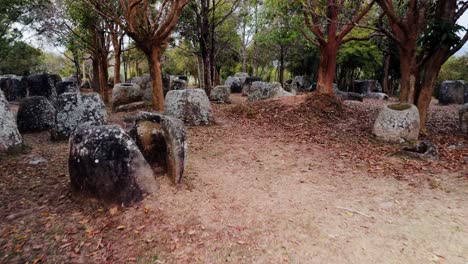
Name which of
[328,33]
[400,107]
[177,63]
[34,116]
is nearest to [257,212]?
[400,107]

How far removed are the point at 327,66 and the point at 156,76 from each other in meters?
5.38

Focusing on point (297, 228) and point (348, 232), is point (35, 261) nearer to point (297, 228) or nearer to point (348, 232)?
point (297, 228)

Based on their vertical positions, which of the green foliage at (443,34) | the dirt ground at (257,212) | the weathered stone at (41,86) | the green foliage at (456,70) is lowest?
the dirt ground at (257,212)

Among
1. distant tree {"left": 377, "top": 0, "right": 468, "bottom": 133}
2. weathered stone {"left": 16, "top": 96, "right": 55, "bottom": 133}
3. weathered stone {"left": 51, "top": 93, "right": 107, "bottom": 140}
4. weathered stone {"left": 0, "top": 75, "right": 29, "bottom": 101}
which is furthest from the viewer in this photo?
weathered stone {"left": 0, "top": 75, "right": 29, "bottom": 101}

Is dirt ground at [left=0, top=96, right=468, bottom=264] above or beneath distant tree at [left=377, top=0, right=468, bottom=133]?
beneath

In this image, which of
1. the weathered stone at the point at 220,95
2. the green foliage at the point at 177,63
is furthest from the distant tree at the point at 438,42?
the green foliage at the point at 177,63

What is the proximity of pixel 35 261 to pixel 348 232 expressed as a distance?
324 centimetres

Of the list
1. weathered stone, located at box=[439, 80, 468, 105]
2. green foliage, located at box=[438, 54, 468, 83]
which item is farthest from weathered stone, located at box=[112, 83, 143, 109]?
green foliage, located at box=[438, 54, 468, 83]

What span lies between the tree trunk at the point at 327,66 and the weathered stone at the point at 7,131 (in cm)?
821

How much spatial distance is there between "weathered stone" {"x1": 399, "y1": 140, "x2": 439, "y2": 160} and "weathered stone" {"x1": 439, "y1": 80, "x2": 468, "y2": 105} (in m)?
10.1

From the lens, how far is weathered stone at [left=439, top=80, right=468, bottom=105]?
13.9 meters

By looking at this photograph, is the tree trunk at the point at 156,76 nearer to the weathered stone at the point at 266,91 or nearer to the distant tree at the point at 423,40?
the weathered stone at the point at 266,91

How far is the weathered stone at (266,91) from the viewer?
12.6 meters

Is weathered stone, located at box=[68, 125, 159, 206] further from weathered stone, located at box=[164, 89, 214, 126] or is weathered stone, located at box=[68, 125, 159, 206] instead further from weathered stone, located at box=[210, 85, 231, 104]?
weathered stone, located at box=[210, 85, 231, 104]
